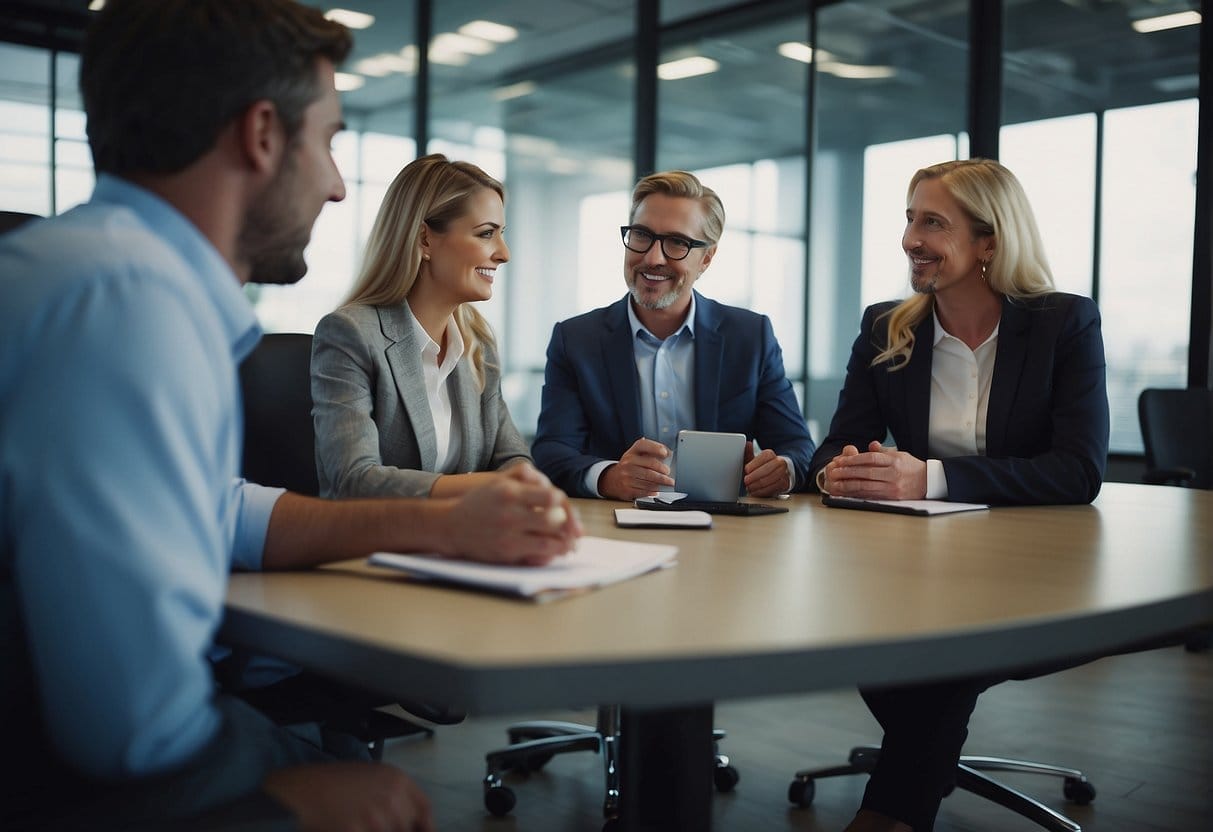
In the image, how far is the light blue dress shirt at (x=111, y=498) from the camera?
30.9 inches

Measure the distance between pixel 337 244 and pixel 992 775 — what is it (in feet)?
15.6

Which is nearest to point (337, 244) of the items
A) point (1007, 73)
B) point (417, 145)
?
point (417, 145)

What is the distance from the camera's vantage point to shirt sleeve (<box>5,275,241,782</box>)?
0.78 m

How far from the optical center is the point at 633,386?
257 cm

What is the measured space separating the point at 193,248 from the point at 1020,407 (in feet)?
6.07

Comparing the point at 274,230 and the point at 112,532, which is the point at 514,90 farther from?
the point at 112,532

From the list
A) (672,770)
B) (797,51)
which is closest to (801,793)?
(672,770)

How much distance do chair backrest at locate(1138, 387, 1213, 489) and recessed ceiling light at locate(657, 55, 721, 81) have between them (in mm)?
3288

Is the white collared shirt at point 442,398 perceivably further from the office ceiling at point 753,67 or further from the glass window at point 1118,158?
the office ceiling at point 753,67

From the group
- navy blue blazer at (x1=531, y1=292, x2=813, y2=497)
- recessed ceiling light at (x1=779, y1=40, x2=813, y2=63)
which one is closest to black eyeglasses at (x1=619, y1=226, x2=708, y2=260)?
navy blue blazer at (x1=531, y1=292, x2=813, y2=497)

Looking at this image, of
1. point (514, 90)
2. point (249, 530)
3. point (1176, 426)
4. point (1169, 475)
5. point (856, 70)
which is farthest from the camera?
point (514, 90)

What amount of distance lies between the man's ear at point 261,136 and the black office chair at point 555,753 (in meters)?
1.66

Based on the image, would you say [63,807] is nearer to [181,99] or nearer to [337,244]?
[181,99]

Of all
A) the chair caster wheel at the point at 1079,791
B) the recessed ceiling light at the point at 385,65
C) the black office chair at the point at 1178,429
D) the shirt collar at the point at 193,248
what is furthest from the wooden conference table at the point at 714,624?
the recessed ceiling light at the point at 385,65
